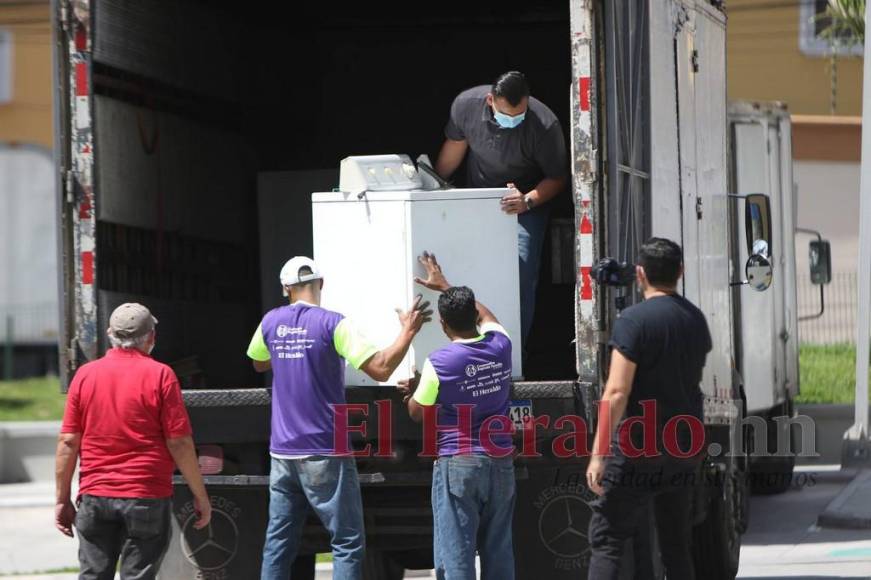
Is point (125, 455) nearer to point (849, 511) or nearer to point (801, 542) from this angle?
point (801, 542)

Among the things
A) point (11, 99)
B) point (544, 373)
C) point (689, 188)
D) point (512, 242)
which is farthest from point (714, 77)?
point (11, 99)

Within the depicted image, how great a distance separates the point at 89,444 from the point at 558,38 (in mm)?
5500

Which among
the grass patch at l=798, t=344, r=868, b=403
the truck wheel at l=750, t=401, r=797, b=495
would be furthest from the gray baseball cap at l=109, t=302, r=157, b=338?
the grass patch at l=798, t=344, r=868, b=403

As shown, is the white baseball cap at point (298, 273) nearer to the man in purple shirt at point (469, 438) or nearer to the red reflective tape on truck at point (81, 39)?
the man in purple shirt at point (469, 438)

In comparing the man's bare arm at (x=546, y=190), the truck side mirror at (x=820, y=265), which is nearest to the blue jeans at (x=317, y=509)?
the man's bare arm at (x=546, y=190)

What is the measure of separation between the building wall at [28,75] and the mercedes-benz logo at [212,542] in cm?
2035

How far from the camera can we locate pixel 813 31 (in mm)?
27156

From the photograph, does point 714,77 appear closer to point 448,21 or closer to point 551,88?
point 551,88

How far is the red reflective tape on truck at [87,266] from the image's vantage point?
26.0 feet

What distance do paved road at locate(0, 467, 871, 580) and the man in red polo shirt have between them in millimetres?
3792

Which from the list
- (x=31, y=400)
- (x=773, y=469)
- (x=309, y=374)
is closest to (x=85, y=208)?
(x=309, y=374)

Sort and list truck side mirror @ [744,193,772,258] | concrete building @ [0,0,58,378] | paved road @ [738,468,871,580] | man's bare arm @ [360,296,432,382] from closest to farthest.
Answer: man's bare arm @ [360,296,432,382] → truck side mirror @ [744,193,772,258] → paved road @ [738,468,871,580] → concrete building @ [0,0,58,378]

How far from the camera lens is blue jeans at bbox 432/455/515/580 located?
735 cm

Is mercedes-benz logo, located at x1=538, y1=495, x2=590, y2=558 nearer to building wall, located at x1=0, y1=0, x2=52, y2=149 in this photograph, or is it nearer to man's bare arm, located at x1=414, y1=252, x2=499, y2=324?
man's bare arm, located at x1=414, y1=252, x2=499, y2=324
